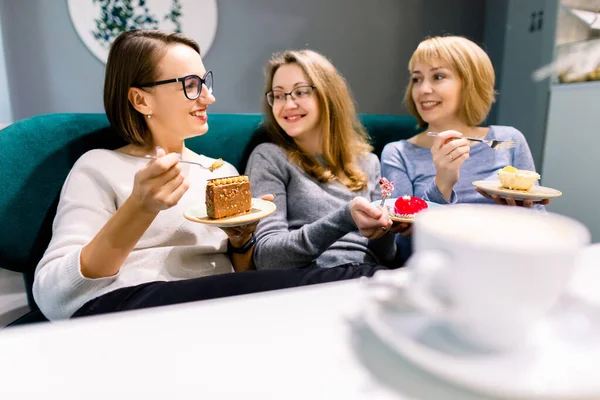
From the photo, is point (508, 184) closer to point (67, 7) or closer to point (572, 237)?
point (572, 237)

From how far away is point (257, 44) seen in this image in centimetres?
264

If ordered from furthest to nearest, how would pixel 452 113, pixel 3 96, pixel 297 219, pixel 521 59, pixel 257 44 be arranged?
1. pixel 521 59
2. pixel 257 44
3. pixel 3 96
4. pixel 452 113
5. pixel 297 219

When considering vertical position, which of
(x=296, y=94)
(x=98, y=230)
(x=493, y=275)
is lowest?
(x=98, y=230)

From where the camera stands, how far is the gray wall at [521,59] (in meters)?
2.76

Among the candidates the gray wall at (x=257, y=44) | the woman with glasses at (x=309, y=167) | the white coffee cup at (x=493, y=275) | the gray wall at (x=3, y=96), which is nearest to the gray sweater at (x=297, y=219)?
the woman with glasses at (x=309, y=167)

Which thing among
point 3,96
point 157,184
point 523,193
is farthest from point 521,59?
point 3,96

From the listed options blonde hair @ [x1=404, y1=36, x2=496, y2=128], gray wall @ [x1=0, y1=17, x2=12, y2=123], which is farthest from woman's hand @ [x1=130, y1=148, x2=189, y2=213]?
gray wall @ [x1=0, y1=17, x2=12, y2=123]

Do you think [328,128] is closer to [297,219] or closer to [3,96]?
[297,219]

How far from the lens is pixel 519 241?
1.13 ft

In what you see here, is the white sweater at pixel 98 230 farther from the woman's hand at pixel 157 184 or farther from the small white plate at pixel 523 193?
the small white plate at pixel 523 193

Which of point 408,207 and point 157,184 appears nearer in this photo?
point 157,184

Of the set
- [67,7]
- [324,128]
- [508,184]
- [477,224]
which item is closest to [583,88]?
[508,184]

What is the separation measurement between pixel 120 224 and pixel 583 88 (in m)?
2.60

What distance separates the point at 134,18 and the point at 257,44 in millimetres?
762
